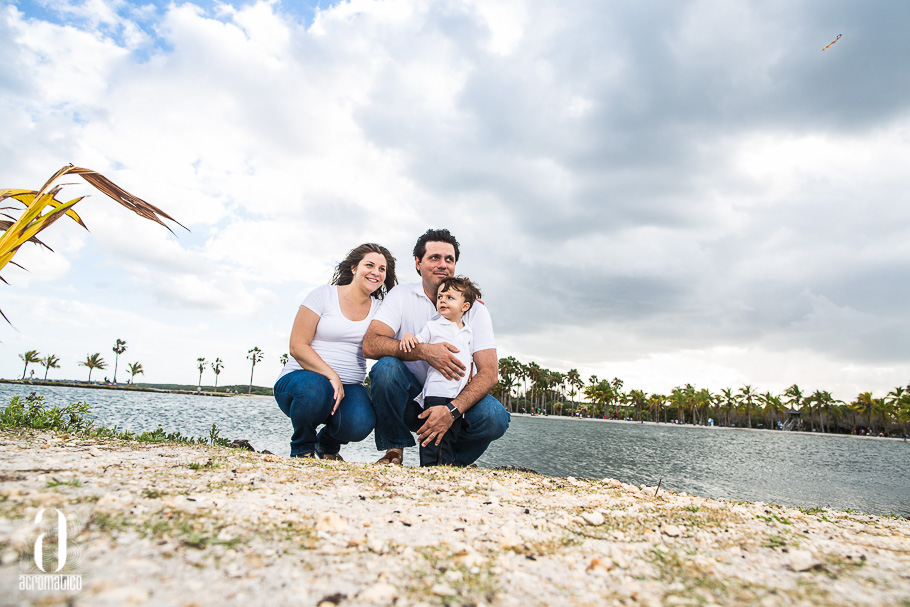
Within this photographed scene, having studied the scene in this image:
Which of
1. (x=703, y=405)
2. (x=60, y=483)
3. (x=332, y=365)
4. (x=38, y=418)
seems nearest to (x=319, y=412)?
(x=332, y=365)

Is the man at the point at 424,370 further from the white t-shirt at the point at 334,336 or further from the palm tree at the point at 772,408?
the palm tree at the point at 772,408

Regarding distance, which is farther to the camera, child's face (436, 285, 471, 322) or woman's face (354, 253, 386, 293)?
woman's face (354, 253, 386, 293)

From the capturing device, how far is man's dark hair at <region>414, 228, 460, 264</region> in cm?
511

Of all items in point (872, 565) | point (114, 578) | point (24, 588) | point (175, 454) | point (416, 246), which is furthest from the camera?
point (416, 246)

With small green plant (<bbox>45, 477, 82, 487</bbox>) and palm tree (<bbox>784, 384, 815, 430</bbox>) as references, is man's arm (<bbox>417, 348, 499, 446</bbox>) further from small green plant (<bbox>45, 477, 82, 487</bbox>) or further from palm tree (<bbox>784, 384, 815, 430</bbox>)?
palm tree (<bbox>784, 384, 815, 430</bbox>)

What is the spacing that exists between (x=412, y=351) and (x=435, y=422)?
72cm

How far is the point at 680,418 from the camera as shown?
4473 inches

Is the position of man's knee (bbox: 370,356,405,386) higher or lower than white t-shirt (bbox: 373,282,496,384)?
lower

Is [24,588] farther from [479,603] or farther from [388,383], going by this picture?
[388,383]

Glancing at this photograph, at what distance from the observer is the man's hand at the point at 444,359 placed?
422cm

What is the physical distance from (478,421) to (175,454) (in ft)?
8.60

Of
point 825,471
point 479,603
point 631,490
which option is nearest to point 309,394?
point 631,490

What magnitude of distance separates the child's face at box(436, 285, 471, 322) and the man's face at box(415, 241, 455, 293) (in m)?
0.45

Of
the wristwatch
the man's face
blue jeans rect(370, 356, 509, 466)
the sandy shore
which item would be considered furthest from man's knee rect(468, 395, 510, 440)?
the sandy shore
